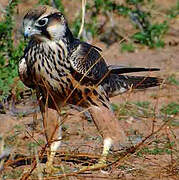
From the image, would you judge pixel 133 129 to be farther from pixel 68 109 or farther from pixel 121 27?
pixel 121 27

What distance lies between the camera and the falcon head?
5297 millimetres

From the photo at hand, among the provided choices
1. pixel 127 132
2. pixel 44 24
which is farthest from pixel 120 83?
pixel 44 24

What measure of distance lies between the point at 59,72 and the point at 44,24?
393mm

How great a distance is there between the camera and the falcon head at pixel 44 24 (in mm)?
5297

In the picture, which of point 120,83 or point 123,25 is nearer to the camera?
point 120,83

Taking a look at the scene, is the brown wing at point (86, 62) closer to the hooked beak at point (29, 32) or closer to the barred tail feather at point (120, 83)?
the barred tail feather at point (120, 83)

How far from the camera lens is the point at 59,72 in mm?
5395

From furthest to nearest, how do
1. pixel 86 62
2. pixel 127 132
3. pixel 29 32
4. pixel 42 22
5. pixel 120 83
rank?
pixel 127 132, pixel 120 83, pixel 86 62, pixel 42 22, pixel 29 32

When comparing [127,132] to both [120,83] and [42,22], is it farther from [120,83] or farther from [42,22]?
[42,22]

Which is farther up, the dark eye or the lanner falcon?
the dark eye

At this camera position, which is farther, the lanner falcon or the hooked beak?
the lanner falcon

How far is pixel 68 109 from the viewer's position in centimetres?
727

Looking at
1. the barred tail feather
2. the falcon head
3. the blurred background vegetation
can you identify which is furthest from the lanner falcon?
the blurred background vegetation

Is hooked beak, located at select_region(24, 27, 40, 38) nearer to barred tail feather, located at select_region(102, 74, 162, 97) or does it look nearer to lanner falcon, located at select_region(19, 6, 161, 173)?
lanner falcon, located at select_region(19, 6, 161, 173)
